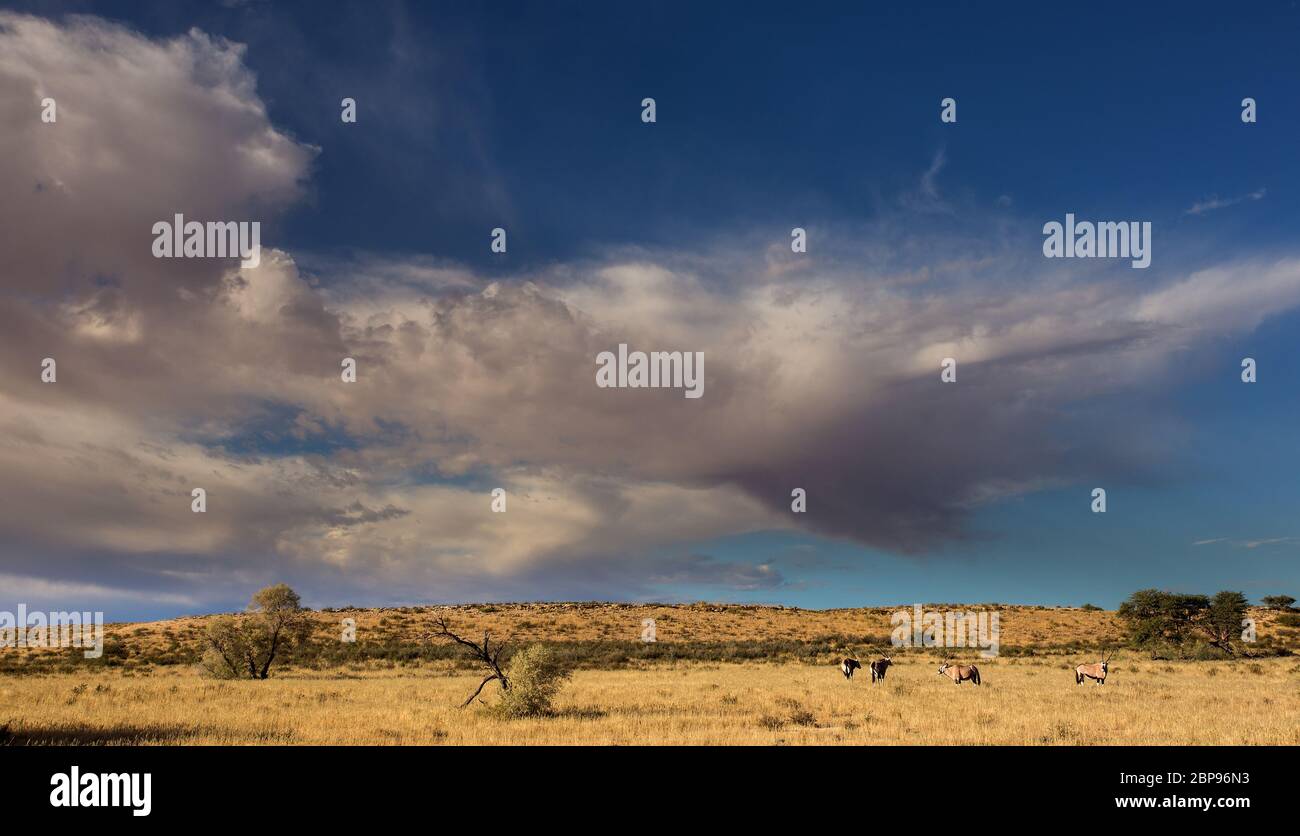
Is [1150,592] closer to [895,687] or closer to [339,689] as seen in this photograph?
[895,687]

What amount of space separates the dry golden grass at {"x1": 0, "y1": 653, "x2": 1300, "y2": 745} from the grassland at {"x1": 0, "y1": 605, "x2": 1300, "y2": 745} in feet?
0.26

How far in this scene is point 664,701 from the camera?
86.8ft

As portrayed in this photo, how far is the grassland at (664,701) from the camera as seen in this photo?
60.8 ft

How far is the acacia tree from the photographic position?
41.7m

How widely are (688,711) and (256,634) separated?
97.4 feet

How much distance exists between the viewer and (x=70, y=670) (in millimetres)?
47562

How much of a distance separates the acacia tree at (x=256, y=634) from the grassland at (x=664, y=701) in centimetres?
181

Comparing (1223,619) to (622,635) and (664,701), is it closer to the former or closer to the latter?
(622,635)

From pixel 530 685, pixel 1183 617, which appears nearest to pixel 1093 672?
pixel 530 685

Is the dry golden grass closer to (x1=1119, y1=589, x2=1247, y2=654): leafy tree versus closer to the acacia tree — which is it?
the acacia tree

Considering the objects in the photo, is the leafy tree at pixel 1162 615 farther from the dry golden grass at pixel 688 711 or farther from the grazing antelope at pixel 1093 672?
the grazing antelope at pixel 1093 672
